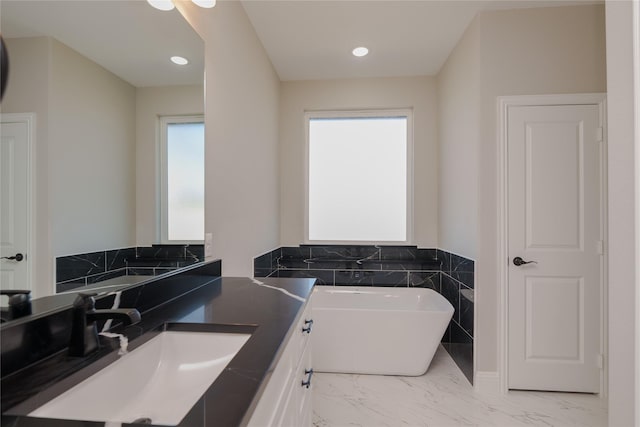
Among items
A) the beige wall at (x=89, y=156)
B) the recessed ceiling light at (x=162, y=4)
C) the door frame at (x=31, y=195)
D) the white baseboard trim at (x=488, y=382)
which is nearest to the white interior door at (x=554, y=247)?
the white baseboard trim at (x=488, y=382)

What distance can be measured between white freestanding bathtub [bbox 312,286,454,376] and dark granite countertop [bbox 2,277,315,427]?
3.52 ft

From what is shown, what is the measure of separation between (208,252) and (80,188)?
0.81 m

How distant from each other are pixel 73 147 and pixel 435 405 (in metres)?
2.40

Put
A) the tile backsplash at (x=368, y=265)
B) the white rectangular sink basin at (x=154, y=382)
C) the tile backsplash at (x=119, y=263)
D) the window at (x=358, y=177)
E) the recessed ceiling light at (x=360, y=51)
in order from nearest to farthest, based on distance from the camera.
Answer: the white rectangular sink basin at (x=154, y=382), the tile backsplash at (x=119, y=263), the recessed ceiling light at (x=360, y=51), the tile backsplash at (x=368, y=265), the window at (x=358, y=177)

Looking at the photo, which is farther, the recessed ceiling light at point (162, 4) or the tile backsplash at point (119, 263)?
the recessed ceiling light at point (162, 4)

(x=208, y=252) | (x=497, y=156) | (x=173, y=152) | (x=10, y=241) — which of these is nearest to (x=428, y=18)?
(x=497, y=156)

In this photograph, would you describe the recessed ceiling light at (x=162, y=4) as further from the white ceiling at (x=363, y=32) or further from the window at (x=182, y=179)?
the white ceiling at (x=363, y=32)

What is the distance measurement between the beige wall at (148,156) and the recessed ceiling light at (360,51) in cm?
197

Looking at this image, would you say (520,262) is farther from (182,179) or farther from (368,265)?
(182,179)

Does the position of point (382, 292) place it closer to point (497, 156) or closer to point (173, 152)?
point (497, 156)

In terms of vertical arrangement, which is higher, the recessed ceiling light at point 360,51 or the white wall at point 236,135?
the recessed ceiling light at point 360,51

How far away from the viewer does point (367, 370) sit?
244cm

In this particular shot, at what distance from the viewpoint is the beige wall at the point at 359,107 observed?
3.27 m

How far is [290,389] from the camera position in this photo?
3.37ft
